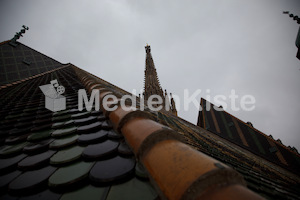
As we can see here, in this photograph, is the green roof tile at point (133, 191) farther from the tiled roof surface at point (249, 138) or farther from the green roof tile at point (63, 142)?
the tiled roof surface at point (249, 138)

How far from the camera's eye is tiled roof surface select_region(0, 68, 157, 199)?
1052 millimetres

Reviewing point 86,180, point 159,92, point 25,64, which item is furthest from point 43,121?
point 159,92

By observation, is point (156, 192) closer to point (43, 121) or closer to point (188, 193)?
point (188, 193)

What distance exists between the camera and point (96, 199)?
3.18ft

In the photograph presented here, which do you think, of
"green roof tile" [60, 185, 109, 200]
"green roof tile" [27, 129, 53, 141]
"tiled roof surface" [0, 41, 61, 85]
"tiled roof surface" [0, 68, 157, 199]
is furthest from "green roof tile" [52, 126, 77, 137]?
"tiled roof surface" [0, 41, 61, 85]

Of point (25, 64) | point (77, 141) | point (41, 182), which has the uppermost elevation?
point (25, 64)

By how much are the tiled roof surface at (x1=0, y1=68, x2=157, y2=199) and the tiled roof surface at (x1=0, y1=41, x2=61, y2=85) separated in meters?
8.36

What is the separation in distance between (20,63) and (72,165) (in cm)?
1203

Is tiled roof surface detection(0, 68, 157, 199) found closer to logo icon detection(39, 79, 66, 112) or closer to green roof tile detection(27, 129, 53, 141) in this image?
green roof tile detection(27, 129, 53, 141)

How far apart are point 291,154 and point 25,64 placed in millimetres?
17401

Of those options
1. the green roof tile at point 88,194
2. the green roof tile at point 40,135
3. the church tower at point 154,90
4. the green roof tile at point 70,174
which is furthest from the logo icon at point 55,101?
the church tower at point 154,90

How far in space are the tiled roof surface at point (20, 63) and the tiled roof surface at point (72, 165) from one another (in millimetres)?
8356

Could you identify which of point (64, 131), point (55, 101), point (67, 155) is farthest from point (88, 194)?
point (55, 101)

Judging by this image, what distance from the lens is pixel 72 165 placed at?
4.35 feet
